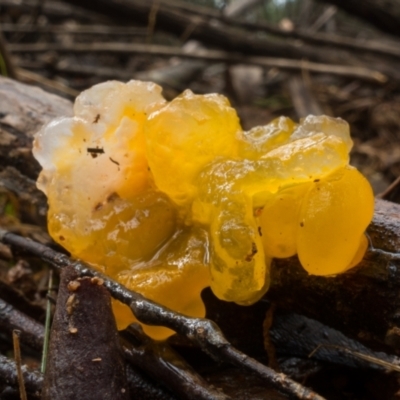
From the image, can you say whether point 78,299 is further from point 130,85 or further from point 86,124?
point 130,85

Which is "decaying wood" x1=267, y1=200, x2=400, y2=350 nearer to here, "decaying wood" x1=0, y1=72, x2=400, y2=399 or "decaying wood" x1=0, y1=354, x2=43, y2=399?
"decaying wood" x1=0, y1=72, x2=400, y2=399

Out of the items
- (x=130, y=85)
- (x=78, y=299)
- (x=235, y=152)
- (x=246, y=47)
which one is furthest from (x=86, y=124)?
(x=246, y=47)

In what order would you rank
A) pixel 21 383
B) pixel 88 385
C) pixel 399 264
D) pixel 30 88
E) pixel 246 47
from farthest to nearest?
1. pixel 246 47
2. pixel 30 88
3. pixel 399 264
4. pixel 21 383
5. pixel 88 385

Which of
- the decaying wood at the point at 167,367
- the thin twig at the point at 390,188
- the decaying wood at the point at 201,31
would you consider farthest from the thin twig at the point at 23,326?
the decaying wood at the point at 201,31

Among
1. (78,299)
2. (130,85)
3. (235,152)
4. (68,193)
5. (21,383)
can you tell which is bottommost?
(21,383)

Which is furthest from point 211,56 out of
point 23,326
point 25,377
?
point 25,377

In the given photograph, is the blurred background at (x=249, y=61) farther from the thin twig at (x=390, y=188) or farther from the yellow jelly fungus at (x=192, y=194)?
the yellow jelly fungus at (x=192, y=194)
